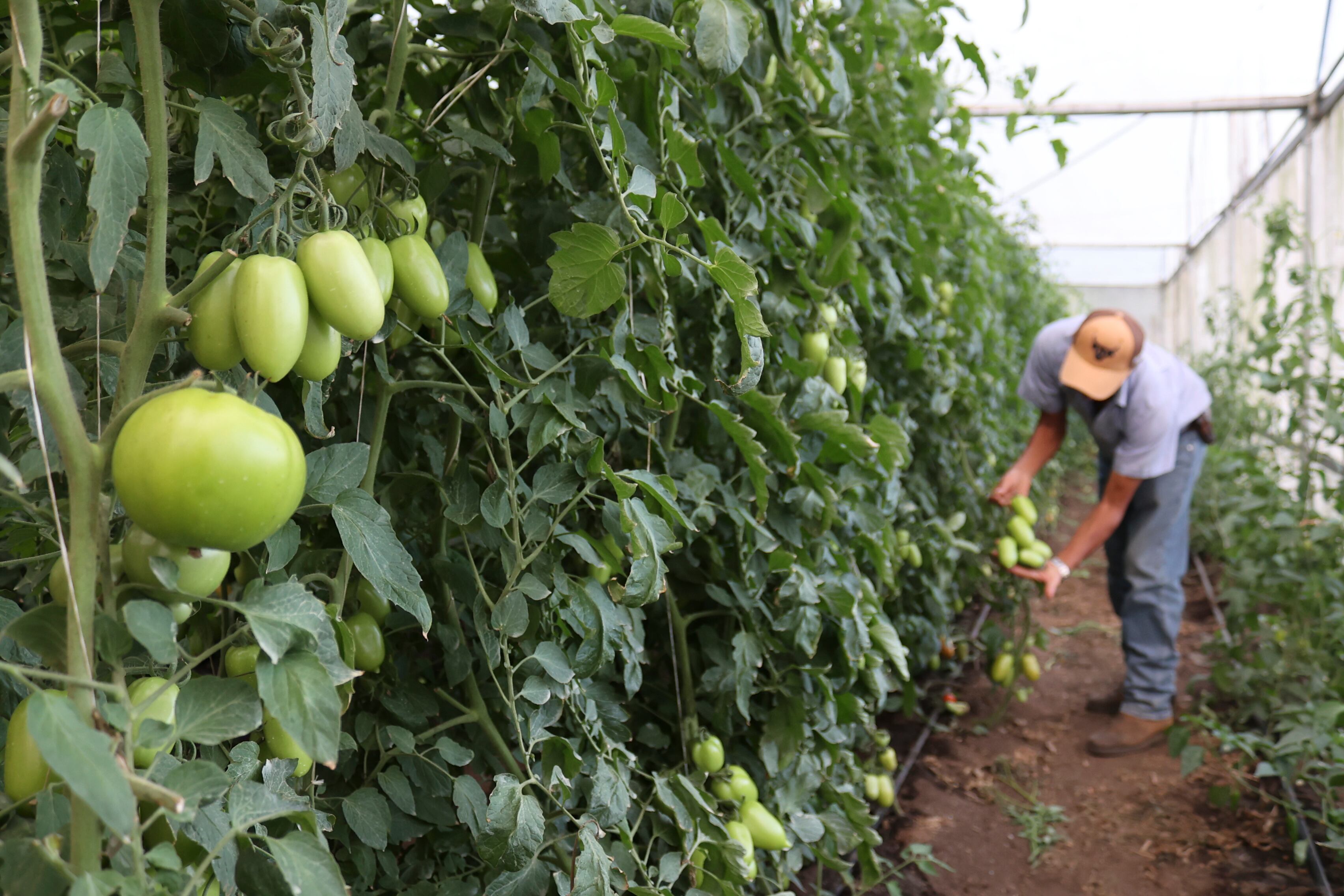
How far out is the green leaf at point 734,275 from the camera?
86 cm

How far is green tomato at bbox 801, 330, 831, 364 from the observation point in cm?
151

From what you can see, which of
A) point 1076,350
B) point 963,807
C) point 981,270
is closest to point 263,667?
point 963,807

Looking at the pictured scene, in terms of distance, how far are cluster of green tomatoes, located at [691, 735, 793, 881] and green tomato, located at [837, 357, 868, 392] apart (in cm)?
66

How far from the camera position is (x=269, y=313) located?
1.69ft

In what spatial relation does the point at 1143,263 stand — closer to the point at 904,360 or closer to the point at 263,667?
the point at 904,360

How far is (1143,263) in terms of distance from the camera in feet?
45.8

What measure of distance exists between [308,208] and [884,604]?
2.06 metres

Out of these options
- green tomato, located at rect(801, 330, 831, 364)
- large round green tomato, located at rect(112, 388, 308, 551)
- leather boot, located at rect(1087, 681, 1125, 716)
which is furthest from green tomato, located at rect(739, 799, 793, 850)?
leather boot, located at rect(1087, 681, 1125, 716)

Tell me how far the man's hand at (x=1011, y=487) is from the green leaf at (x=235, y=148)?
8.78 feet

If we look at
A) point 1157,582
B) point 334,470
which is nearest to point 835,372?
point 334,470

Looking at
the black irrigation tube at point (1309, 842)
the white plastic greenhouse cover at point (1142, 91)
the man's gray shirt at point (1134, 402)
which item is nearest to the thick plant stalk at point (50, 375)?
the black irrigation tube at point (1309, 842)

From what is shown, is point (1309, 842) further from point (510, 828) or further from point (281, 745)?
point (281, 745)

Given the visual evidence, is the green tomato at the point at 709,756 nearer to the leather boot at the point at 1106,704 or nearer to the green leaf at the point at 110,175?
the green leaf at the point at 110,175

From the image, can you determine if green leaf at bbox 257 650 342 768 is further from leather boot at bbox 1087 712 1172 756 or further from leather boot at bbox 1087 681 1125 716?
leather boot at bbox 1087 681 1125 716
